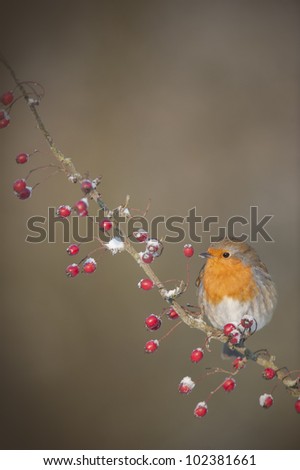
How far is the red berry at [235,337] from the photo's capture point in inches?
72.8

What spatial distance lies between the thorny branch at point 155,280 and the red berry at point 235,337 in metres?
0.02

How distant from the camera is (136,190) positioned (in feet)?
14.6

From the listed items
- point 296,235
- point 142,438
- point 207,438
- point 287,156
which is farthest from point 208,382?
point 287,156

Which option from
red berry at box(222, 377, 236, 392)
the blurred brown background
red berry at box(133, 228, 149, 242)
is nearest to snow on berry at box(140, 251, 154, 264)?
red berry at box(133, 228, 149, 242)

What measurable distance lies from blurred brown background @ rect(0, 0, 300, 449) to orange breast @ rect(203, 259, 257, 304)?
4.07ft

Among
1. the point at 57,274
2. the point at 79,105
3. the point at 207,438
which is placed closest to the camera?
the point at 207,438

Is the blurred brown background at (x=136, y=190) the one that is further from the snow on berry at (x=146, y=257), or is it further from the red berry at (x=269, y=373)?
the snow on berry at (x=146, y=257)

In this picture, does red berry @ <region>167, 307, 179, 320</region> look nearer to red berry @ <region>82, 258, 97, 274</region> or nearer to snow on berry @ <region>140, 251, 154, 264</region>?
snow on berry @ <region>140, 251, 154, 264</region>

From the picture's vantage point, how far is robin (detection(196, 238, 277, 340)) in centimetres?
269

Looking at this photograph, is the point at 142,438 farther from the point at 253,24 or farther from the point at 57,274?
the point at 253,24

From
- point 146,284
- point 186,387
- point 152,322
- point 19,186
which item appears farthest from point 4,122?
point 186,387

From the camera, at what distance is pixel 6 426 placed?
12.2 ft

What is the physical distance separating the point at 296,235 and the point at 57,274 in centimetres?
202

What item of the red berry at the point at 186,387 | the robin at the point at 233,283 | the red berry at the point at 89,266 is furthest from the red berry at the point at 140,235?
the robin at the point at 233,283
